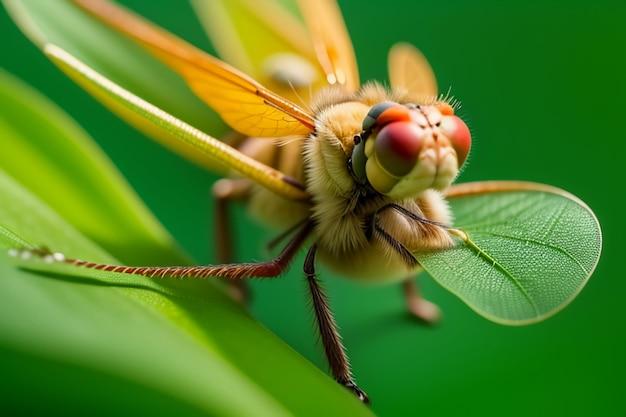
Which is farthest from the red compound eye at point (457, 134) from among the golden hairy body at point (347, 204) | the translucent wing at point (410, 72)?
the translucent wing at point (410, 72)

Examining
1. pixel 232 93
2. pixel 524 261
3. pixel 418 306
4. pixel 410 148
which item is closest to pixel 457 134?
pixel 410 148

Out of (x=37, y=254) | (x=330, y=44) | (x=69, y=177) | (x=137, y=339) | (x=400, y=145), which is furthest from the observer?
(x=330, y=44)

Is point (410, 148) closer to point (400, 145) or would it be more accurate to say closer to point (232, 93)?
point (400, 145)

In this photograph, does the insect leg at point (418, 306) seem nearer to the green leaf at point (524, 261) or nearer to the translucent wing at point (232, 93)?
the green leaf at point (524, 261)

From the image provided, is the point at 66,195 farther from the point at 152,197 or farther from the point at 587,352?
the point at 587,352

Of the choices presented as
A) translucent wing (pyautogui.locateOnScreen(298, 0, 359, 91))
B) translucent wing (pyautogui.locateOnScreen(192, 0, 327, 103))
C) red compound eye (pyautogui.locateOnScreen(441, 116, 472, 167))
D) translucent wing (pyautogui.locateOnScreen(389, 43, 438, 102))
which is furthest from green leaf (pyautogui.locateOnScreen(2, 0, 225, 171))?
red compound eye (pyautogui.locateOnScreen(441, 116, 472, 167))

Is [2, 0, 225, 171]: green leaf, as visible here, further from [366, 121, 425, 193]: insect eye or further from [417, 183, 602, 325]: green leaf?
[417, 183, 602, 325]: green leaf
